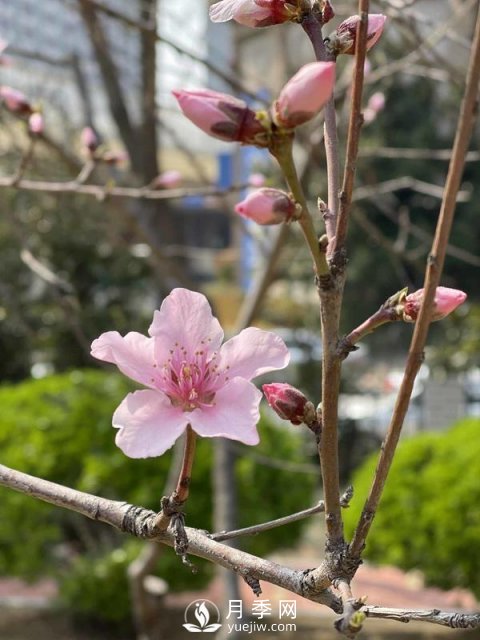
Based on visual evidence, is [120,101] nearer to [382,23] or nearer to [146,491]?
[146,491]

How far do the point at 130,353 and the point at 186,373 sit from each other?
55 millimetres

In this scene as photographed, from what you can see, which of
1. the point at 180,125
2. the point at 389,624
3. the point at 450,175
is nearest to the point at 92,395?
the point at 389,624

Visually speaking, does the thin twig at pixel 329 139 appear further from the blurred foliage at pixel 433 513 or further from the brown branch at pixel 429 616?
the blurred foliage at pixel 433 513

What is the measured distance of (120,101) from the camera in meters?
4.71

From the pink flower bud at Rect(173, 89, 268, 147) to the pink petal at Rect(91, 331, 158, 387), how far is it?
0.21m

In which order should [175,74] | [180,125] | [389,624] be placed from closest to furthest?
[175,74] < [389,624] < [180,125]

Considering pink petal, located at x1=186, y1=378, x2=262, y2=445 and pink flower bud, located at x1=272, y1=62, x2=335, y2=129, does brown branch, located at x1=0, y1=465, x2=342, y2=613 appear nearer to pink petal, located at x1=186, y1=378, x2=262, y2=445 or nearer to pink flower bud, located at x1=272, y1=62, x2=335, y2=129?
pink petal, located at x1=186, y1=378, x2=262, y2=445

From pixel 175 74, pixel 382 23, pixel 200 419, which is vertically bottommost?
pixel 200 419

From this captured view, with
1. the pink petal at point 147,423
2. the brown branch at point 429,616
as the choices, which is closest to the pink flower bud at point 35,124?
the pink petal at point 147,423

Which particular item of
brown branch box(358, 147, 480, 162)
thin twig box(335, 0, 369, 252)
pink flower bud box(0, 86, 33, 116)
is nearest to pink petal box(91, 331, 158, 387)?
thin twig box(335, 0, 369, 252)

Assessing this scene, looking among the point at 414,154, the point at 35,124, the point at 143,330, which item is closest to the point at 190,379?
the point at 35,124

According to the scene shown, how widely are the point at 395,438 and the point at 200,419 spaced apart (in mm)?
176

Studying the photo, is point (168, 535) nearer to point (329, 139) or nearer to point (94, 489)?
point (329, 139)

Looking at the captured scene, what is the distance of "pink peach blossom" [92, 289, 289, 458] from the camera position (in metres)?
0.72
